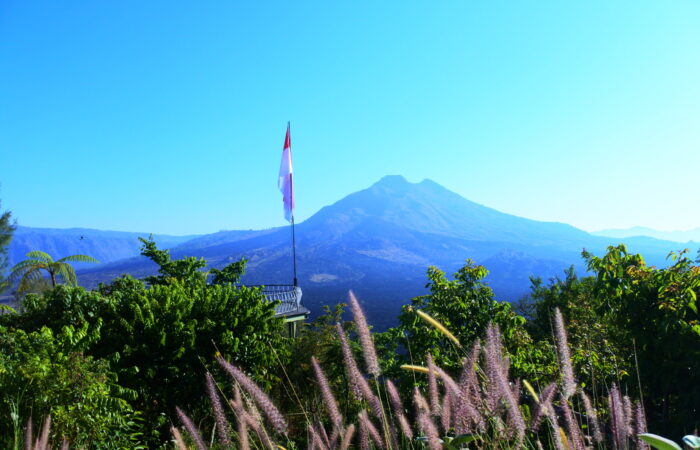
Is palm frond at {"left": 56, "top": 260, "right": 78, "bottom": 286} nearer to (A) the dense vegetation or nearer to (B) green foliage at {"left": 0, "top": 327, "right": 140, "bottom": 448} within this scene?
(A) the dense vegetation

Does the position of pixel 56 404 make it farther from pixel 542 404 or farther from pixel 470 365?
pixel 542 404

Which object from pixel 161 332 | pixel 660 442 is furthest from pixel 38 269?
pixel 660 442

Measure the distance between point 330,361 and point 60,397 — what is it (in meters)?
4.77

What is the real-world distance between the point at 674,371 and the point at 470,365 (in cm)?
458

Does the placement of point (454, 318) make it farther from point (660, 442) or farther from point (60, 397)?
point (660, 442)

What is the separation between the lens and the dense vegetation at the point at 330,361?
3.16 m

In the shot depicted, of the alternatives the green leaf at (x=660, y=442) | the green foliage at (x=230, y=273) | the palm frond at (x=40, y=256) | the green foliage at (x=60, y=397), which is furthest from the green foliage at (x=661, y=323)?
the palm frond at (x=40, y=256)

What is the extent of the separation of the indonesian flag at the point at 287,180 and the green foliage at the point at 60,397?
15.3 meters

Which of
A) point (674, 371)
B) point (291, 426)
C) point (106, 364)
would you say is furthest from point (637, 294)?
point (106, 364)

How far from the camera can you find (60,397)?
5.11 m

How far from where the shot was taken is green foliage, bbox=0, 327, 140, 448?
16.3ft

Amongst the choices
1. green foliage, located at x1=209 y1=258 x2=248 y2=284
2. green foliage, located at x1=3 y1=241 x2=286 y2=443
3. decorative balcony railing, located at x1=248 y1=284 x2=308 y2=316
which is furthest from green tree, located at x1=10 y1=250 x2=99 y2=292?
green foliage, located at x1=3 y1=241 x2=286 y2=443

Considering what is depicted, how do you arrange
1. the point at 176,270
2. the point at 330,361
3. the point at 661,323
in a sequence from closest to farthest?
the point at 661,323 < the point at 330,361 < the point at 176,270

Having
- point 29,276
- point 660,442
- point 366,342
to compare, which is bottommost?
point 29,276
